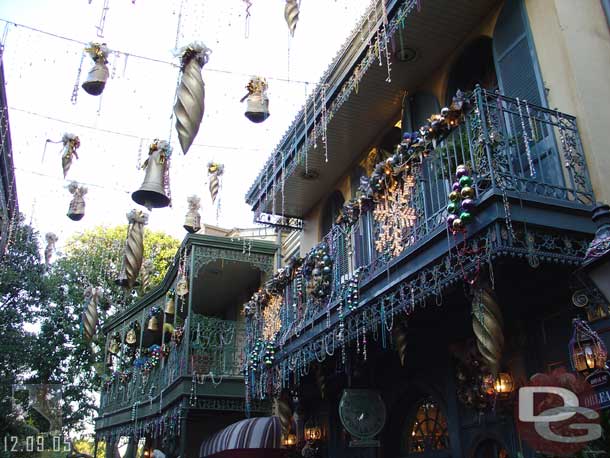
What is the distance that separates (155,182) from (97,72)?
69.0 inches

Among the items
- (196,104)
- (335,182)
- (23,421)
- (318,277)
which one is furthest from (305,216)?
(23,421)

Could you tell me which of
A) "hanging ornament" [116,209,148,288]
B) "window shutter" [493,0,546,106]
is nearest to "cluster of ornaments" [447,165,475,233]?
"window shutter" [493,0,546,106]

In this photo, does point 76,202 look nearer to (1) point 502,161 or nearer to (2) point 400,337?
(2) point 400,337

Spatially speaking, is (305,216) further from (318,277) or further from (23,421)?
(23,421)

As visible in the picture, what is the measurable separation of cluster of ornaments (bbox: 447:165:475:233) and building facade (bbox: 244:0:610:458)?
15mm

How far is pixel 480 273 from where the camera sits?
5918 mm

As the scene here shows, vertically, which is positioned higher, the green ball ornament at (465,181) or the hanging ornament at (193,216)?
the hanging ornament at (193,216)

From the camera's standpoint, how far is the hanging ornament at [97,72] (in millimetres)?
8438

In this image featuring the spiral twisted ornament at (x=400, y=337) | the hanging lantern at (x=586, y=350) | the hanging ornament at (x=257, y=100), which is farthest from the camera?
the hanging ornament at (x=257, y=100)

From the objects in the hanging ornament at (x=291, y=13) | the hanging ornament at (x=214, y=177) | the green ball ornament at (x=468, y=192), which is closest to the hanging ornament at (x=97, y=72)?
the hanging ornament at (x=291, y=13)

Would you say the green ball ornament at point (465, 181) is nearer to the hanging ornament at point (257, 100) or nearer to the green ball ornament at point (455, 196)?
the green ball ornament at point (455, 196)

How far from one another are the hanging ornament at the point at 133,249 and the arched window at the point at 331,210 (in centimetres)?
461

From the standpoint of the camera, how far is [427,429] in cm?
912

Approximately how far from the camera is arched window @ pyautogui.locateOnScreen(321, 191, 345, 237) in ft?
44.4
